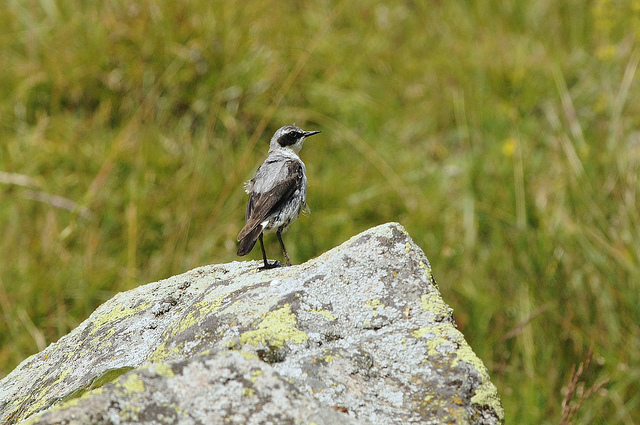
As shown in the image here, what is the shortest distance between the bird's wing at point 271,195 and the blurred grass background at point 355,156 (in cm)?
178

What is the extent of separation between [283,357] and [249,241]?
200cm

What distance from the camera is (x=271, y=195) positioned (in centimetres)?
502

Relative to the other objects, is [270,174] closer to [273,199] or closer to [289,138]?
[273,199]

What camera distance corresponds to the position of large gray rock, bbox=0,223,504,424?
2.40m

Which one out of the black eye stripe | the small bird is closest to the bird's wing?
the small bird

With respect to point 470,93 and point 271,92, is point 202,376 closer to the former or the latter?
point 271,92

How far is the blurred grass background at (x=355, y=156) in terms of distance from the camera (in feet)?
21.7

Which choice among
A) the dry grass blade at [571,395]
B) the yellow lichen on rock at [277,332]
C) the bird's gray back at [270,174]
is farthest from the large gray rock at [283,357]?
the dry grass blade at [571,395]

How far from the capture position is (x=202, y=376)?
2461 millimetres

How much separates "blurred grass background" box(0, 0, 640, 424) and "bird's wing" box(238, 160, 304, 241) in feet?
5.85

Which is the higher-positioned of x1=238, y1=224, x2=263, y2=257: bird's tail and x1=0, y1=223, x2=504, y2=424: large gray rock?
x1=0, y1=223, x2=504, y2=424: large gray rock

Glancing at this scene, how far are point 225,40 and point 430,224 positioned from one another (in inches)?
142

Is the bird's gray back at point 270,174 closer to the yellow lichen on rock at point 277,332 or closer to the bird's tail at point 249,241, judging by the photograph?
the bird's tail at point 249,241

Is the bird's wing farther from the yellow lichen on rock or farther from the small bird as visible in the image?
the yellow lichen on rock
